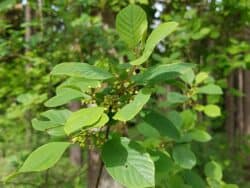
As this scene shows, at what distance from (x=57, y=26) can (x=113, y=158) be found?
1.90 metres

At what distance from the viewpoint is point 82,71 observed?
755 millimetres

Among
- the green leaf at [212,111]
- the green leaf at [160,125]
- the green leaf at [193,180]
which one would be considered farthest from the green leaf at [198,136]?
the green leaf at [160,125]

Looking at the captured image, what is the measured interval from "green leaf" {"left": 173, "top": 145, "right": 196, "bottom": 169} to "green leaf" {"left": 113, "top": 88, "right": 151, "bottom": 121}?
446 mm

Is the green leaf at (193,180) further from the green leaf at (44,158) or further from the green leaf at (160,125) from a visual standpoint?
the green leaf at (44,158)

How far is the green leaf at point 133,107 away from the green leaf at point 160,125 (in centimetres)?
11

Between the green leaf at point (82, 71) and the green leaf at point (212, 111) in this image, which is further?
the green leaf at point (212, 111)

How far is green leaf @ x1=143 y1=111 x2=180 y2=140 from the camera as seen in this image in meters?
0.83

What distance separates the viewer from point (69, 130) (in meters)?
0.71

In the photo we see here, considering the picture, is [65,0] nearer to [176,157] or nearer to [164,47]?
[164,47]

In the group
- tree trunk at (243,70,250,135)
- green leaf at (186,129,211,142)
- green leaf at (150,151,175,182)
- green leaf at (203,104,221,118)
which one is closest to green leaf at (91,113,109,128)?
green leaf at (150,151,175,182)

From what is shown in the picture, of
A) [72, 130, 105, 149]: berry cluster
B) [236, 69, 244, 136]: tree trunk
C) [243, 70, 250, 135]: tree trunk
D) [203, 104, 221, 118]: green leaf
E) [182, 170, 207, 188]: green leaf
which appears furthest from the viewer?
[236, 69, 244, 136]: tree trunk

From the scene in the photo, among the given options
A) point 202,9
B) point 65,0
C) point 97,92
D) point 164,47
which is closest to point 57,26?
point 65,0

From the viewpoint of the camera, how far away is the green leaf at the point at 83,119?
2.32 feet

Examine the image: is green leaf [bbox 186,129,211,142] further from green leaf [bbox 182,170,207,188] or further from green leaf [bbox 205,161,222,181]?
green leaf [bbox 182,170,207,188]
